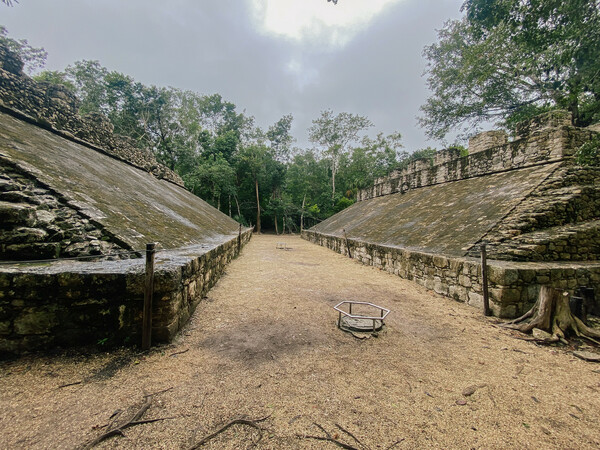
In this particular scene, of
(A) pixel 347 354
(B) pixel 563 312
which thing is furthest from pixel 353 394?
(B) pixel 563 312

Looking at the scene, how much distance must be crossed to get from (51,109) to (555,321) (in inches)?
490

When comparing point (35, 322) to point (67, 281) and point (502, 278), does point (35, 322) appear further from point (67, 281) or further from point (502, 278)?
point (502, 278)

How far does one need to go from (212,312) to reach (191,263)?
3.30 ft

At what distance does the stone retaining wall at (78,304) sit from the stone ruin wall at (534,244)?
5.14 metres

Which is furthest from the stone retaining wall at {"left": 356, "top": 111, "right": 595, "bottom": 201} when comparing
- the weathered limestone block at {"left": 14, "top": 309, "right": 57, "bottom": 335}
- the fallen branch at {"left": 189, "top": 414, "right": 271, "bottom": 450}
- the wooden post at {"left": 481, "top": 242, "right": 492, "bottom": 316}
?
the weathered limestone block at {"left": 14, "top": 309, "right": 57, "bottom": 335}

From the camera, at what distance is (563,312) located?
344 centimetres

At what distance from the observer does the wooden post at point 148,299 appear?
2549 mm

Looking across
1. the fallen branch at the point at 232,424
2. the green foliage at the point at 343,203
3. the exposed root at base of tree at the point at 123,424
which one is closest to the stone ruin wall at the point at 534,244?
the fallen branch at the point at 232,424

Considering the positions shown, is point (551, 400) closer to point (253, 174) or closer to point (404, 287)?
point (404, 287)

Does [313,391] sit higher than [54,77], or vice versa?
[54,77]

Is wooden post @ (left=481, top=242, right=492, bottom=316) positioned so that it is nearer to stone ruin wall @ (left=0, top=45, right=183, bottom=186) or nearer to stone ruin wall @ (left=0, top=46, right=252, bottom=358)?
stone ruin wall @ (left=0, top=46, right=252, bottom=358)

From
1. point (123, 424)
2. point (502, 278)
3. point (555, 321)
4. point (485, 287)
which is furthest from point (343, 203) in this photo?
point (123, 424)

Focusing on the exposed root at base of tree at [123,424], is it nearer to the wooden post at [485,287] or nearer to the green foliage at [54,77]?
the wooden post at [485,287]

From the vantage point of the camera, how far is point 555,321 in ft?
11.3
